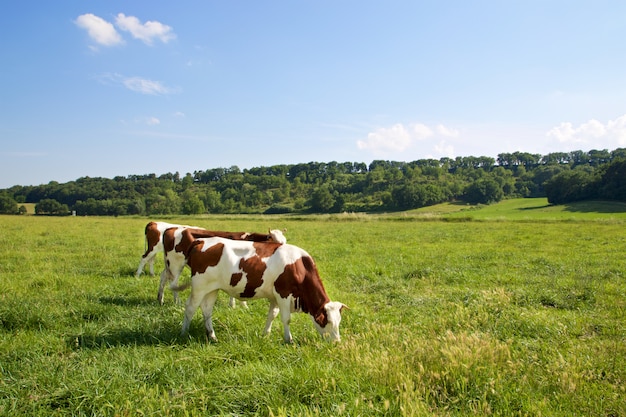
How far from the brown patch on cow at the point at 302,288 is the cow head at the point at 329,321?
22cm

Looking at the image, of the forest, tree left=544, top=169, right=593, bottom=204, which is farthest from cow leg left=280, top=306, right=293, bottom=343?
tree left=544, top=169, right=593, bottom=204

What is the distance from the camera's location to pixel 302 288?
6.07m

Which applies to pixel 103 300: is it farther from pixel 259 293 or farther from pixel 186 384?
pixel 186 384

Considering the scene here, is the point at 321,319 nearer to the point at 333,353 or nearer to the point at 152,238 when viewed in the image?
the point at 333,353

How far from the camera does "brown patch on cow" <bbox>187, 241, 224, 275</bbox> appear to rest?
238 inches

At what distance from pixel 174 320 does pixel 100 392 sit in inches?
111

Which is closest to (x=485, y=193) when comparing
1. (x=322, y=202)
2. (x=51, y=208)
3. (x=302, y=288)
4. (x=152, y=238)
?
(x=322, y=202)

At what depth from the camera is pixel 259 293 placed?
6090mm

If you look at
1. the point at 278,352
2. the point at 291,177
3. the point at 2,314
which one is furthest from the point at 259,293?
the point at 291,177

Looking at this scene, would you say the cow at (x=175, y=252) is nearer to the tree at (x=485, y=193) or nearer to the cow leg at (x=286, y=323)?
the cow leg at (x=286, y=323)

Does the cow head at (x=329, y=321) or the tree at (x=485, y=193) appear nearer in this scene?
the cow head at (x=329, y=321)

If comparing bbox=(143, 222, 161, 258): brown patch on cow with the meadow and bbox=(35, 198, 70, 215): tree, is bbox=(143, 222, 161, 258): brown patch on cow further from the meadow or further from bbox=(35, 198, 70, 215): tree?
bbox=(35, 198, 70, 215): tree

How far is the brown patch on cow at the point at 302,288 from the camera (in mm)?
5977

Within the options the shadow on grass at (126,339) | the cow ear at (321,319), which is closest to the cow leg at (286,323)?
the cow ear at (321,319)
